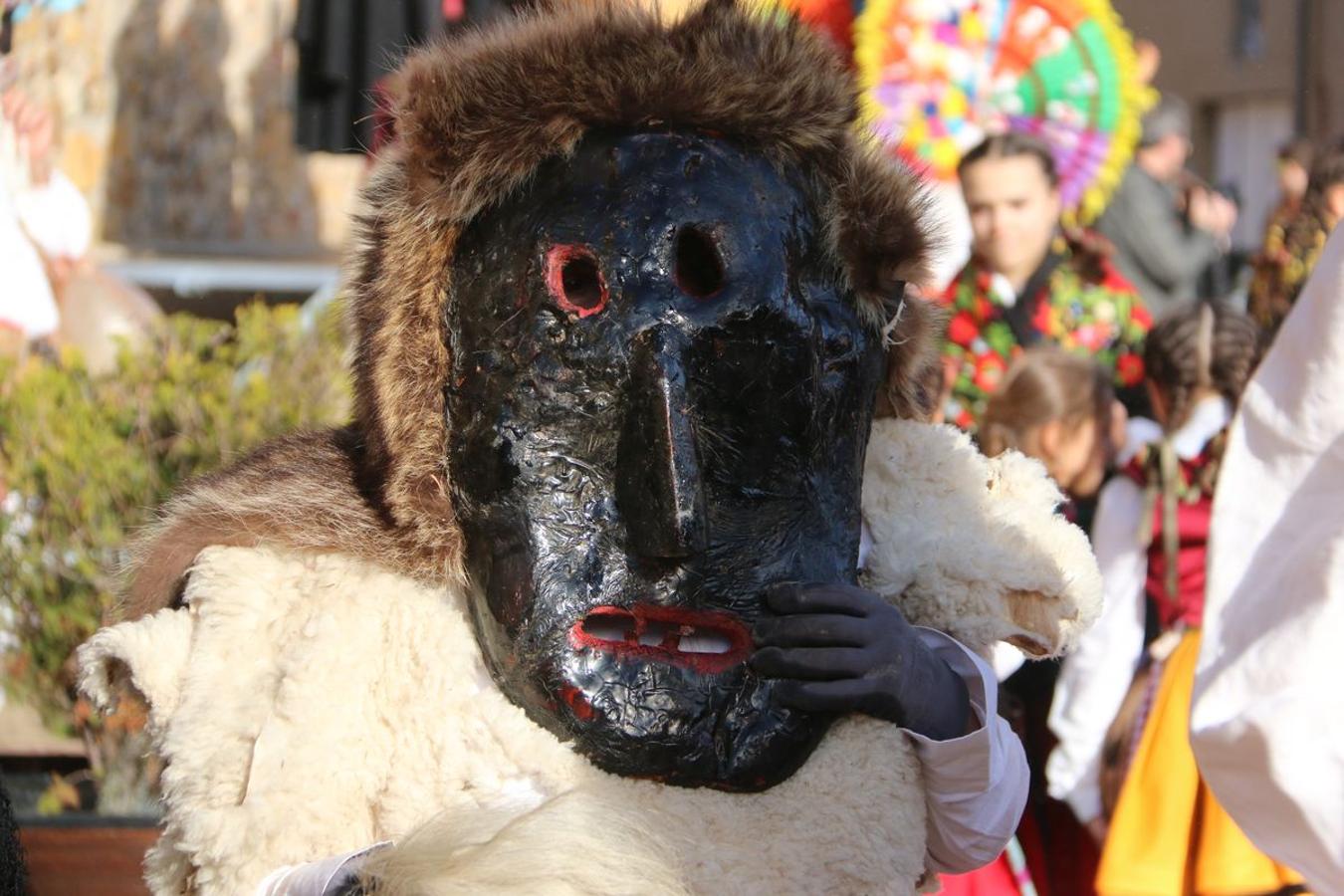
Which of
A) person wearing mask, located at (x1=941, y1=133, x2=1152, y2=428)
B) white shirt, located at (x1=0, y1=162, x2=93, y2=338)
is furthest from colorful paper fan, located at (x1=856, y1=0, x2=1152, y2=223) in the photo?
white shirt, located at (x1=0, y1=162, x2=93, y2=338)

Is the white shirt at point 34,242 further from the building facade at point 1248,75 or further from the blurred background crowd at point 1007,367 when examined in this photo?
the building facade at point 1248,75

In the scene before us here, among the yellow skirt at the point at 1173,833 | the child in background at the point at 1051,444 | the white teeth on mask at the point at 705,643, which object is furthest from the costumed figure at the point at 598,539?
the child in background at the point at 1051,444

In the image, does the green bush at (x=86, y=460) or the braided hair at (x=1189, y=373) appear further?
the green bush at (x=86, y=460)

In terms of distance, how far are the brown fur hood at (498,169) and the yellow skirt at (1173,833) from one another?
1872 mm

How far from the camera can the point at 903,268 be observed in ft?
6.18

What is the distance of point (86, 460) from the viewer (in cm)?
427

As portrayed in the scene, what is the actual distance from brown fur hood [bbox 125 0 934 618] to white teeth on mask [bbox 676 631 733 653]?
0.28 metres

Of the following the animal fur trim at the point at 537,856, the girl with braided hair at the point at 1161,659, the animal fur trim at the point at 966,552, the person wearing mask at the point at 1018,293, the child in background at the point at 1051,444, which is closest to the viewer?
the animal fur trim at the point at 537,856

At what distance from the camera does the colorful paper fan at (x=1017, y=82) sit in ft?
16.0

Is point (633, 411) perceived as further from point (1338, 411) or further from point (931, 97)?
point (931, 97)

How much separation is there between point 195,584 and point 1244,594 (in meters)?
1.24

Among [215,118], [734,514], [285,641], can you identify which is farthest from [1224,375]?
[215,118]

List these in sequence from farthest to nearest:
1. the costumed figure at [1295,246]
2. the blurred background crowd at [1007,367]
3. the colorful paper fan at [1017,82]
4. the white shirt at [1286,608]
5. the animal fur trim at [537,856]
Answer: the colorful paper fan at [1017,82] → the costumed figure at [1295,246] → the blurred background crowd at [1007,367] → the white shirt at [1286,608] → the animal fur trim at [537,856]

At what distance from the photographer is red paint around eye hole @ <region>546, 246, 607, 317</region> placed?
1.75 m
